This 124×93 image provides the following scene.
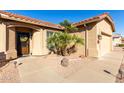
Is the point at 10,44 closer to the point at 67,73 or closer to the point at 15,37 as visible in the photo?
the point at 15,37

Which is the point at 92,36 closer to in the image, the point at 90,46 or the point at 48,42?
the point at 90,46

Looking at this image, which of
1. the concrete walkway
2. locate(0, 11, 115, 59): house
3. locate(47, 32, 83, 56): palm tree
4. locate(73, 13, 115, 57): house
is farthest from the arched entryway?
locate(73, 13, 115, 57): house

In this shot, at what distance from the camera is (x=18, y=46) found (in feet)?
34.7

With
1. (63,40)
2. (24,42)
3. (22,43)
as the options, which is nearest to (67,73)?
(63,40)

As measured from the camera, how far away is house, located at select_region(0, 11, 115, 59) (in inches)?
307

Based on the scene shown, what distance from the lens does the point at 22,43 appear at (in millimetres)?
11078

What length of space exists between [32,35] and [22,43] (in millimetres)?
1586

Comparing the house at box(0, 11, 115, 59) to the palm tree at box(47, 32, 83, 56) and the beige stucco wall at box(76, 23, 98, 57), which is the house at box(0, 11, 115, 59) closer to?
the beige stucco wall at box(76, 23, 98, 57)

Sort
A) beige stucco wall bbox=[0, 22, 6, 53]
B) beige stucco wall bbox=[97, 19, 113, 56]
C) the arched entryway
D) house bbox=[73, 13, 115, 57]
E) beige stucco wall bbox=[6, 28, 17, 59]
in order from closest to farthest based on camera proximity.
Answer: beige stucco wall bbox=[0, 22, 6, 53] < beige stucco wall bbox=[6, 28, 17, 59] < house bbox=[73, 13, 115, 57] < beige stucco wall bbox=[97, 19, 113, 56] < the arched entryway

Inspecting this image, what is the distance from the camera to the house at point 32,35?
7789 mm

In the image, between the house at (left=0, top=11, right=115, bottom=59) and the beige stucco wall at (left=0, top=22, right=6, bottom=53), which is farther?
the house at (left=0, top=11, right=115, bottom=59)

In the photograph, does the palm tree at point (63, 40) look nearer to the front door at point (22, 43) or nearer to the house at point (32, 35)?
the house at point (32, 35)

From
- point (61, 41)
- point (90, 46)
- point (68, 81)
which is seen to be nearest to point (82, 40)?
point (90, 46)
